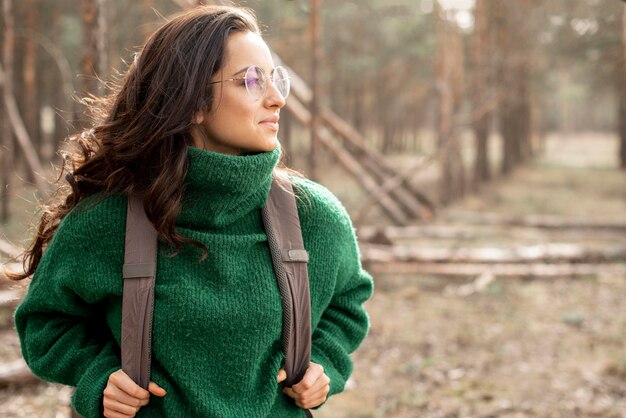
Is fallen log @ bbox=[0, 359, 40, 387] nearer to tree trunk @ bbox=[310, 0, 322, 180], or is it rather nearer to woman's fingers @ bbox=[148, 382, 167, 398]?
woman's fingers @ bbox=[148, 382, 167, 398]

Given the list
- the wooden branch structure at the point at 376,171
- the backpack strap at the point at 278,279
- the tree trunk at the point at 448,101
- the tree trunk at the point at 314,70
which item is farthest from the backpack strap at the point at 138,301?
the tree trunk at the point at 448,101

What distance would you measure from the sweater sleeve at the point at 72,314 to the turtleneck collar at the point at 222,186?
0.26 meters

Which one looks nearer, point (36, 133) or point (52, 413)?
point (52, 413)

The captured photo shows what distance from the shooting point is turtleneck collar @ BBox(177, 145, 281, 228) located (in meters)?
1.73

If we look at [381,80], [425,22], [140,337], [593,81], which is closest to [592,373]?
[140,337]

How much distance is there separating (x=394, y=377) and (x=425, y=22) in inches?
774

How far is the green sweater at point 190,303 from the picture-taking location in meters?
1.74

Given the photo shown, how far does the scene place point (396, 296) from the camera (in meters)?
7.60

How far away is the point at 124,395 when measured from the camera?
5.59 feet

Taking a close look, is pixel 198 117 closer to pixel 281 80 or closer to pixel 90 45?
pixel 281 80

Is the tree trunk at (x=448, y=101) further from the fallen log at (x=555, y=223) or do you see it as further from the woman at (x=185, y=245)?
the woman at (x=185, y=245)

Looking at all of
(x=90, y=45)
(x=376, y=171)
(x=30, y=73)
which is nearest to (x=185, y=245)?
(x=90, y=45)

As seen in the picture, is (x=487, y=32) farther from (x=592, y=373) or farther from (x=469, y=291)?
(x=592, y=373)

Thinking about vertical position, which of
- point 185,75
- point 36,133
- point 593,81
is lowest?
point 36,133
